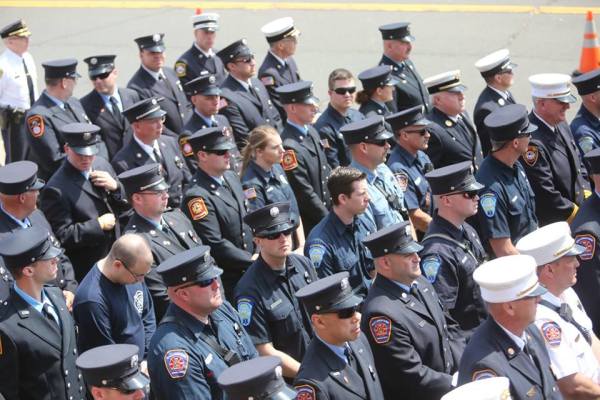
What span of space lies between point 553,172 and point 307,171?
6.99 ft

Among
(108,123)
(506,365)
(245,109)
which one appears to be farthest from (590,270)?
(108,123)

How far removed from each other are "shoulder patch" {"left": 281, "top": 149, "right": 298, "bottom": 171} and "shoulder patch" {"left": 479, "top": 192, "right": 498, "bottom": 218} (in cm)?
184

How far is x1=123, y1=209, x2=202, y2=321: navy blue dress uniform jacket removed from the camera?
8.06m

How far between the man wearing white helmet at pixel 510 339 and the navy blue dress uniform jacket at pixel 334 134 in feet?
14.1

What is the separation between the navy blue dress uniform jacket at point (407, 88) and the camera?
12.2m

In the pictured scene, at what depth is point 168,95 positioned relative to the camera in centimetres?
1188

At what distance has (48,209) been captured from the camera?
8836mm

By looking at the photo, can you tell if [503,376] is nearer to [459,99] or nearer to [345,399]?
[345,399]

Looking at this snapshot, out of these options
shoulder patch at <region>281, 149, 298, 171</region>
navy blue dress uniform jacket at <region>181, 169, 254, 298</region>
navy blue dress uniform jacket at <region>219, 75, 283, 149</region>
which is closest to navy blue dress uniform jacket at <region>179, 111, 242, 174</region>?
shoulder patch at <region>281, 149, 298, 171</region>

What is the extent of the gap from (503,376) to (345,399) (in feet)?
2.90

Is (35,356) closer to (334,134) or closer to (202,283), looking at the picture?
(202,283)

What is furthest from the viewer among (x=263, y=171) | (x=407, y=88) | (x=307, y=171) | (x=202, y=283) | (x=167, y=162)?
(x=407, y=88)

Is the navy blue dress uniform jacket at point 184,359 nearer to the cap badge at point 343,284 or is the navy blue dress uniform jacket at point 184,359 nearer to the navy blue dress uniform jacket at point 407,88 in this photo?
the cap badge at point 343,284

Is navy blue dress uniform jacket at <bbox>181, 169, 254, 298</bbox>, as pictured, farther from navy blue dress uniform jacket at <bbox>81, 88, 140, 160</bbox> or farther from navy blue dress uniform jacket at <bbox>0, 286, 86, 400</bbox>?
navy blue dress uniform jacket at <bbox>81, 88, 140, 160</bbox>
